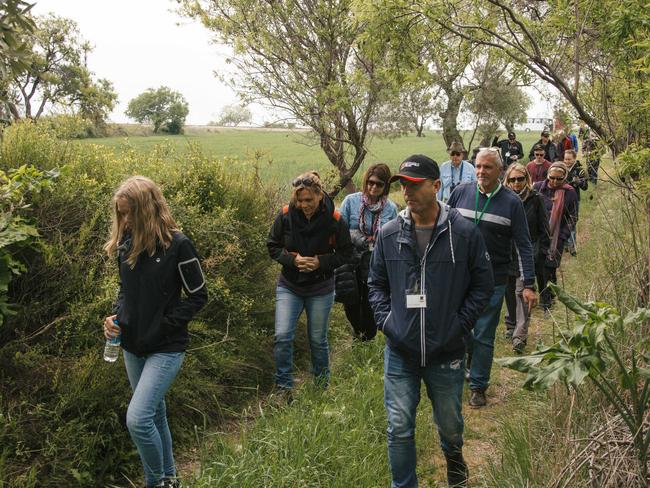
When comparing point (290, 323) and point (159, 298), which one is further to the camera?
point (290, 323)

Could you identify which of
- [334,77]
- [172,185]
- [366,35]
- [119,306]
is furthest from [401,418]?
[334,77]

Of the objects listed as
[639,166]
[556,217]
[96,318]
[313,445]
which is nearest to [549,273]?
[556,217]

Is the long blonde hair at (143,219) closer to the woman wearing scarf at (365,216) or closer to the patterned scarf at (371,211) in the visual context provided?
the woman wearing scarf at (365,216)

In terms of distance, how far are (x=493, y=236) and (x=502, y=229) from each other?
0.10 metres

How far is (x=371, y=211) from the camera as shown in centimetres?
622

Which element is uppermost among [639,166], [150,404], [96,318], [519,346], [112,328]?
[639,166]

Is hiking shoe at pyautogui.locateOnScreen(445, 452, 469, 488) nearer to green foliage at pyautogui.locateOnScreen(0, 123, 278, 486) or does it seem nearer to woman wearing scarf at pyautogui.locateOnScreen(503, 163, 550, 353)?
green foliage at pyautogui.locateOnScreen(0, 123, 278, 486)

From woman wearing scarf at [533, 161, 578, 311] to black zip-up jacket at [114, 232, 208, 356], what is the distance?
5729mm

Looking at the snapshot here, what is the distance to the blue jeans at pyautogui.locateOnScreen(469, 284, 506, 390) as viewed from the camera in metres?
5.58

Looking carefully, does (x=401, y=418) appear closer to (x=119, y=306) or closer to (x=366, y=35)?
(x=119, y=306)

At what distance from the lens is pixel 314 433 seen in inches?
183

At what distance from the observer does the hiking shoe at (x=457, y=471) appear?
12.8ft

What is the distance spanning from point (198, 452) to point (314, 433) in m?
1.06

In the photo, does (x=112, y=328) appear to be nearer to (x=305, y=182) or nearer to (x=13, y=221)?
(x=13, y=221)
